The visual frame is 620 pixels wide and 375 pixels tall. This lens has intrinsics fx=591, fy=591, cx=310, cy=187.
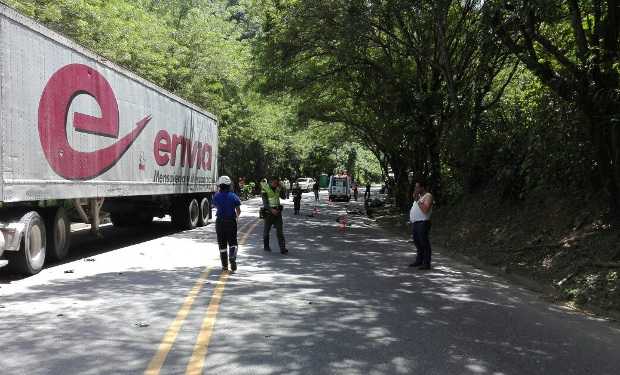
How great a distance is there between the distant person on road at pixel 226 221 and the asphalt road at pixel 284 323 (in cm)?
40

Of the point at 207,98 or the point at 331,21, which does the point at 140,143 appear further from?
the point at 207,98

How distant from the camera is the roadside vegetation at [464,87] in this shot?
10.9 meters

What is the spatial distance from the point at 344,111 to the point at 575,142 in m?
20.8

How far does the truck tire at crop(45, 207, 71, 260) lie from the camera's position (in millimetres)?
10695

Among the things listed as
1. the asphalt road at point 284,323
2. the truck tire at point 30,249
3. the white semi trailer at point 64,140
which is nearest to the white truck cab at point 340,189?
the white semi trailer at point 64,140

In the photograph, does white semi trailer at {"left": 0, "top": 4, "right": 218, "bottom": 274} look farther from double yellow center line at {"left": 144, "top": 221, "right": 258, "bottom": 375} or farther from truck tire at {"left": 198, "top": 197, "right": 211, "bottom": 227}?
truck tire at {"left": 198, "top": 197, "right": 211, "bottom": 227}

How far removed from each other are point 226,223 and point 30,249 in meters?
3.24

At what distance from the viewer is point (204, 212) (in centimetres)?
2098

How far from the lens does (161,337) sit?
19.3 feet

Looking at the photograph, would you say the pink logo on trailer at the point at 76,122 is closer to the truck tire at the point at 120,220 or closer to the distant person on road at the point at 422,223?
the truck tire at the point at 120,220

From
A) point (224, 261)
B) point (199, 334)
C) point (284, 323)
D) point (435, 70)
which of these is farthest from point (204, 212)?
point (199, 334)

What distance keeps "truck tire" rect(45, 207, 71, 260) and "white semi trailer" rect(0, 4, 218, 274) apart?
0.02 m

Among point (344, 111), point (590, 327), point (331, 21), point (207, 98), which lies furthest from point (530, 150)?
point (207, 98)

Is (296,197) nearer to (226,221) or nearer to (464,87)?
(464,87)
